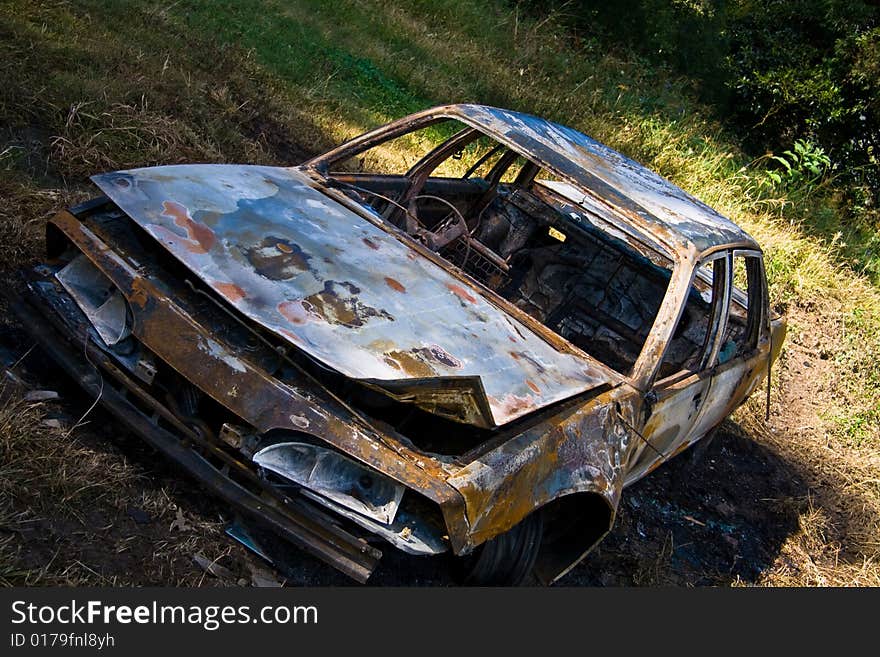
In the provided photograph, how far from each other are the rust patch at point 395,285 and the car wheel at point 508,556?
95 centimetres

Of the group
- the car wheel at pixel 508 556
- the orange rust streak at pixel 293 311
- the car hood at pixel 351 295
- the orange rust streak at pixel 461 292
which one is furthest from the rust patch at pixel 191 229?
the car wheel at pixel 508 556

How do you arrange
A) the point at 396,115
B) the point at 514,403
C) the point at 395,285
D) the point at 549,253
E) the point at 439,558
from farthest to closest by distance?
1. the point at 396,115
2. the point at 549,253
3. the point at 439,558
4. the point at 395,285
5. the point at 514,403

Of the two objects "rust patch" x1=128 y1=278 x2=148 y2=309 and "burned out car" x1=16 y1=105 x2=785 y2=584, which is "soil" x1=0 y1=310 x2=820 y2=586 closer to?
"burned out car" x1=16 y1=105 x2=785 y2=584

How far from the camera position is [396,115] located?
841 centimetres

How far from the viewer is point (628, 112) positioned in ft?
34.2

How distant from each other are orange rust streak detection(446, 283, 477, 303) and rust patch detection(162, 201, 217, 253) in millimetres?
942

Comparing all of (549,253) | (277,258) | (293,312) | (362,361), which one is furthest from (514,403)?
(549,253)

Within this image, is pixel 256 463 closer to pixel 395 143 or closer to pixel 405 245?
pixel 405 245

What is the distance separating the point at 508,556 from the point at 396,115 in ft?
19.2

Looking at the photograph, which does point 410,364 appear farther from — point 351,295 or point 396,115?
point 396,115

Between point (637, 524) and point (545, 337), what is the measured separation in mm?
1500

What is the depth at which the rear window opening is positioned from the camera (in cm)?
467

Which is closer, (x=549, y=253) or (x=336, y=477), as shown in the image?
(x=336, y=477)

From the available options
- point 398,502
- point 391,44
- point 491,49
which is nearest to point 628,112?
point 491,49
